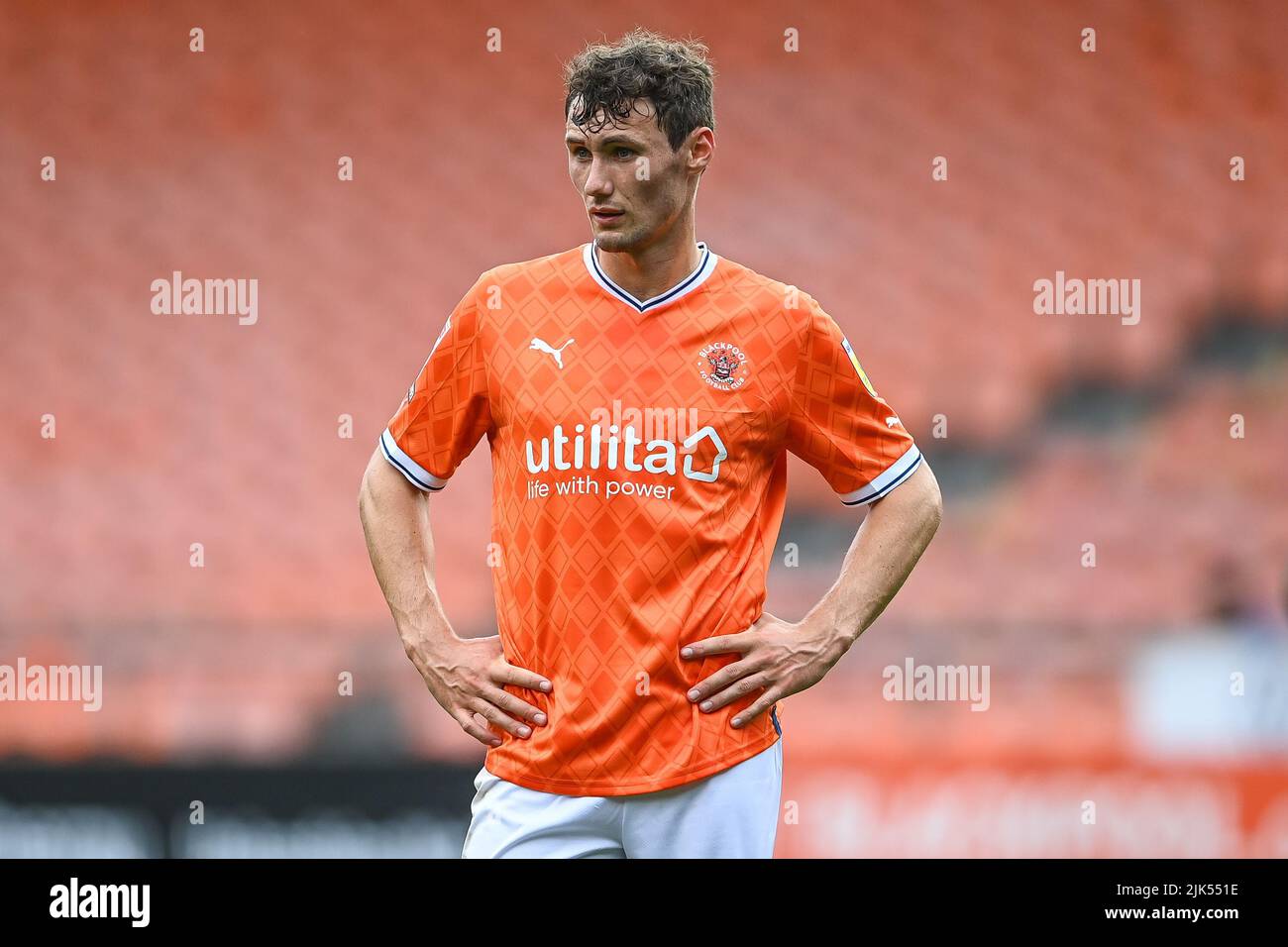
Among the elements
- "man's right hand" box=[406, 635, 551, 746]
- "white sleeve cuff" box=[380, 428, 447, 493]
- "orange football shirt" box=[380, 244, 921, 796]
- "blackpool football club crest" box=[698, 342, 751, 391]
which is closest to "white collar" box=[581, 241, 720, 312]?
"orange football shirt" box=[380, 244, 921, 796]

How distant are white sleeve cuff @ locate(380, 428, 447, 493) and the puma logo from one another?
0.98ft

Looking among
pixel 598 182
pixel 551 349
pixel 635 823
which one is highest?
pixel 598 182

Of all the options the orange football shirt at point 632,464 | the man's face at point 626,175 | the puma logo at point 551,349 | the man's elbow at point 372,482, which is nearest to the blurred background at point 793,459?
the man's elbow at point 372,482

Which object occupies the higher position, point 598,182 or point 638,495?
point 598,182

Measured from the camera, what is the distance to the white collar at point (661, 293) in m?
2.32

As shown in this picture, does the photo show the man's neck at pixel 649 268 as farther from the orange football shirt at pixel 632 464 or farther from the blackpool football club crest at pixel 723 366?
the blackpool football club crest at pixel 723 366

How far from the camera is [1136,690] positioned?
5379 millimetres

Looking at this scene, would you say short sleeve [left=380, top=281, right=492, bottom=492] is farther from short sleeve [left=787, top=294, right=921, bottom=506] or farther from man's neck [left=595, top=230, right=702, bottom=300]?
short sleeve [left=787, top=294, right=921, bottom=506]

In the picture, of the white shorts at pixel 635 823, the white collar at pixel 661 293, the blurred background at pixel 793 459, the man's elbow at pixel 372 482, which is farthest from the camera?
the blurred background at pixel 793 459

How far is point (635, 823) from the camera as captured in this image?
2213 mm

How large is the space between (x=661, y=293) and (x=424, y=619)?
683 millimetres

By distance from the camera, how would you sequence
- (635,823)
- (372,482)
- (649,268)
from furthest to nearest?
(372,482), (649,268), (635,823)

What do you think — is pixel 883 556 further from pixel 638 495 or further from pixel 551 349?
pixel 551 349

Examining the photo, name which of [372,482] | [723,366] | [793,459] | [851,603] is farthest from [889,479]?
[793,459]
